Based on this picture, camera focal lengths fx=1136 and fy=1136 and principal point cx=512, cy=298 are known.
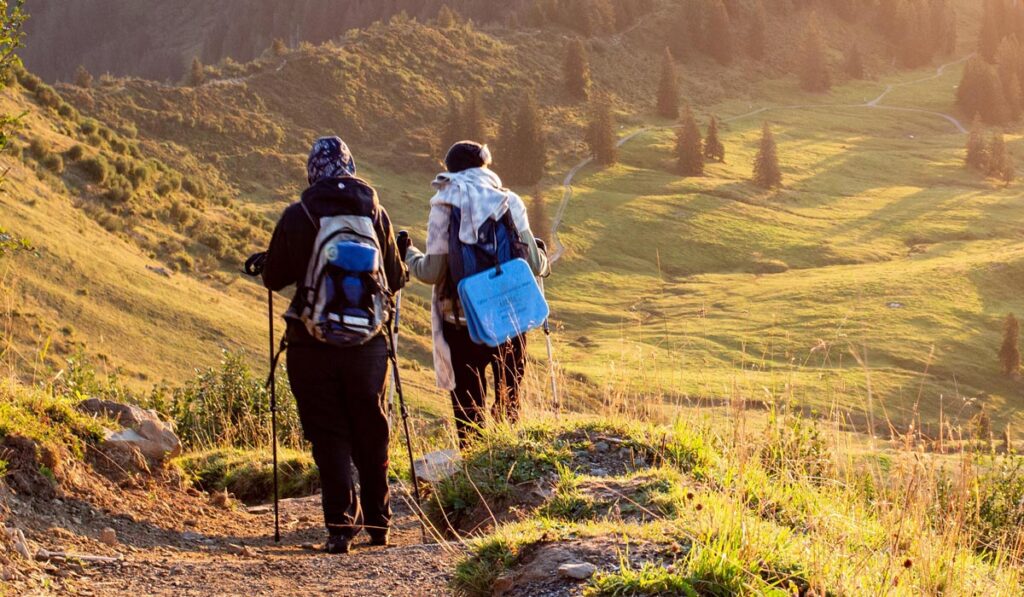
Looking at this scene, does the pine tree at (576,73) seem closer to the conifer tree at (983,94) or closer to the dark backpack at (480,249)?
the conifer tree at (983,94)

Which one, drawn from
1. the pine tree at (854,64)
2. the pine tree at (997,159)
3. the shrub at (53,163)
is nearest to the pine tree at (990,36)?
the pine tree at (854,64)

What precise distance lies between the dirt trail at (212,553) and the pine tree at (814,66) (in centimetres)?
10849

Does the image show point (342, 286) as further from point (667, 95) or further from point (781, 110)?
point (781, 110)

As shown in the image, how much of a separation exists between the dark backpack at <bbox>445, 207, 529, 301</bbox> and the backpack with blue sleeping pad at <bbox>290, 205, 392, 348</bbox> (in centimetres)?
86

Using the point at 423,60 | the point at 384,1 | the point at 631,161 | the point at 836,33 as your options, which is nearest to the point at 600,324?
the point at 631,161

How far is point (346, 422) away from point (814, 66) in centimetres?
10977

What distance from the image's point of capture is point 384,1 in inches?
6339

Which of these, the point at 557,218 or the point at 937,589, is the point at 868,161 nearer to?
the point at 557,218

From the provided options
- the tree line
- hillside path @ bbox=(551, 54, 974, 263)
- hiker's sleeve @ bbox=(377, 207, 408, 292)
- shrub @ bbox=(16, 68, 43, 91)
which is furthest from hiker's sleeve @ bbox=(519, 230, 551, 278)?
the tree line

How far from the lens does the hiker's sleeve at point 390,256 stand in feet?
22.3

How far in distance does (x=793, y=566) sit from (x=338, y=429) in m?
3.25

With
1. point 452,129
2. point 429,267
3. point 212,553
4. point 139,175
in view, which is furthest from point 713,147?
point 212,553

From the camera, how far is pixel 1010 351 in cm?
4775

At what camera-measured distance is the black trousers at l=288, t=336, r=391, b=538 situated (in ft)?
21.5
